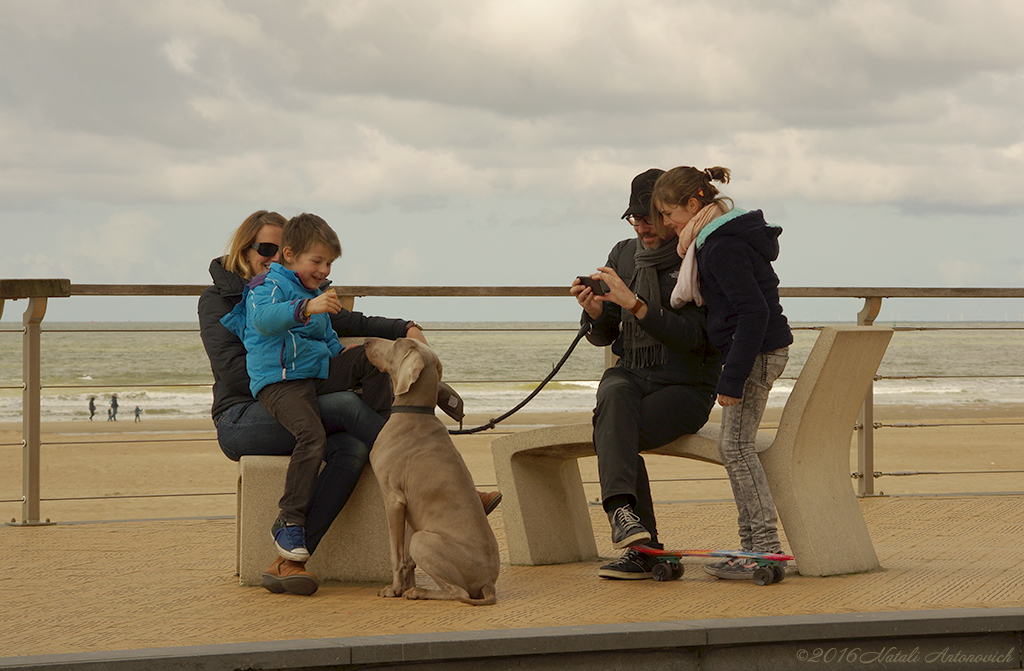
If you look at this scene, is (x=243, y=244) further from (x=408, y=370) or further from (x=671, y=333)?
(x=671, y=333)

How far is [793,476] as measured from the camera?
12.7ft

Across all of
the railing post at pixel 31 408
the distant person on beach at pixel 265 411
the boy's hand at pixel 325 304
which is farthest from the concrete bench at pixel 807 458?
the railing post at pixel 31 408

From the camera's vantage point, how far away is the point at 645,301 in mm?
3928

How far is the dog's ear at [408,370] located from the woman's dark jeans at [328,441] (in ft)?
0.79

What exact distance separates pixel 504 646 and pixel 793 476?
5.21 ft

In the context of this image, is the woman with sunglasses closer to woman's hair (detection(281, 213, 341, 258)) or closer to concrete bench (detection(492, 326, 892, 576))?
woman's hair (detection(281, 213, 341, 258))

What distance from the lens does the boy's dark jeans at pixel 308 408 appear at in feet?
11.8

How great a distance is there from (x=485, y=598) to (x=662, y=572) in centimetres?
76

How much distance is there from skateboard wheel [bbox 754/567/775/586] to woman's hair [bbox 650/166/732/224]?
1294mm

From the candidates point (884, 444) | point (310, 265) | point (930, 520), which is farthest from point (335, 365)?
point (884, 444)

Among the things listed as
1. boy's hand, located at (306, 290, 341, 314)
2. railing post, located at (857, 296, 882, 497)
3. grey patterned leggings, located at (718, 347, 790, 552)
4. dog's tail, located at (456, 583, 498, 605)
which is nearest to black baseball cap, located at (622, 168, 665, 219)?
grey patterned leggings, located at (718, 347, 790, 552)

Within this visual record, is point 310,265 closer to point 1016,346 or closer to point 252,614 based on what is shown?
point 252,614

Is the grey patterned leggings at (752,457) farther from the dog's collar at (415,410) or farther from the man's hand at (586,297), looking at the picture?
the dog's collar at (415,410)

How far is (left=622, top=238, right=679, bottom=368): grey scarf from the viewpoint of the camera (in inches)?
155
